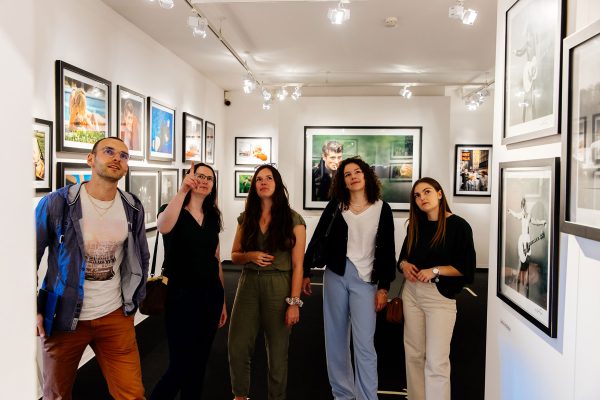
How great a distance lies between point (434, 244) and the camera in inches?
107

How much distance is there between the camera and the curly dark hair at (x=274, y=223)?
2.84 m

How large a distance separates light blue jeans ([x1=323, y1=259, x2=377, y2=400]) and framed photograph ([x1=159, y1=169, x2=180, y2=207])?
3274 millimetres

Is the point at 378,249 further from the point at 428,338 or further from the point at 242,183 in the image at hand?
the point at 242,183

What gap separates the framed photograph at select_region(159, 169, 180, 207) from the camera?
5.62m

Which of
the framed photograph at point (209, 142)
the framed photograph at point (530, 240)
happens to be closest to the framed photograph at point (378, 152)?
the framed photograph at point (209, 142)

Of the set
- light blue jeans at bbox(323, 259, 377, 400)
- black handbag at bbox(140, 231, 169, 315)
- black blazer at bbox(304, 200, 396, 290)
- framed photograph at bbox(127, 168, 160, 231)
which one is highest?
framed photograph at bbox(127, 168, 160, 231)

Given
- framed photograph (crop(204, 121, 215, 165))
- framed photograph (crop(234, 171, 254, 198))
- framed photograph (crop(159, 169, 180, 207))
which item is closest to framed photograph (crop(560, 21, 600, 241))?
framed photograph (crop(159, 169, 180, 207))

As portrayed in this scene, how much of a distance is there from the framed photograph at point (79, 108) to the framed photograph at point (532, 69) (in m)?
3.17

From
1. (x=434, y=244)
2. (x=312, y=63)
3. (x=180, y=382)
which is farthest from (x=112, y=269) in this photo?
(x=312, y=63)

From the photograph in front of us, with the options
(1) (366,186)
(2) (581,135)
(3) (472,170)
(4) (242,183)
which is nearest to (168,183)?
(4) (242,183)

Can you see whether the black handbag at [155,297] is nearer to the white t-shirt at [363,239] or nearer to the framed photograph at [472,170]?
the white t-shirt at [363,239]

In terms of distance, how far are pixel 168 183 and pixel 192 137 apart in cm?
118

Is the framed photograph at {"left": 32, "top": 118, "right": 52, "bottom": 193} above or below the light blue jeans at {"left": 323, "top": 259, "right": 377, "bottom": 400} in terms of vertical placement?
above

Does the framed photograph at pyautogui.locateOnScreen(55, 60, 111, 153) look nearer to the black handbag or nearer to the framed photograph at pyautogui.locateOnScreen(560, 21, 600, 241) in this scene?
the black handbag
